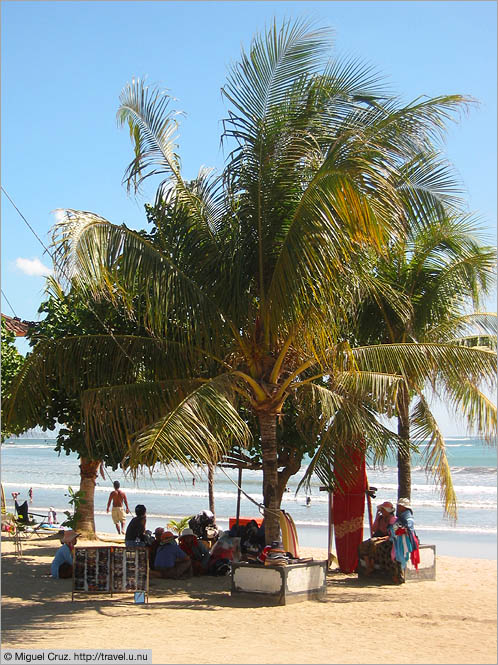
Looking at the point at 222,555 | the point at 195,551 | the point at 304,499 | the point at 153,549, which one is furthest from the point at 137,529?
the point at 304,499

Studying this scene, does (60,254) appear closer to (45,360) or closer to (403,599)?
(45,360)

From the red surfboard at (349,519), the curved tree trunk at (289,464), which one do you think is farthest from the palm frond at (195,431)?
the curved tree trunk at (289,464)

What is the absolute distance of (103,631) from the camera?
26.7ft

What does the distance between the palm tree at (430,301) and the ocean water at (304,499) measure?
580 mm

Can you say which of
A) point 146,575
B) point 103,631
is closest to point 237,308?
point 146,575

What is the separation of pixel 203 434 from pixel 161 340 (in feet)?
8.47

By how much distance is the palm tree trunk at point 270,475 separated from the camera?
10.7 m

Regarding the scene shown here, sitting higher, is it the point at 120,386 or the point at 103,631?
the point at 120,386

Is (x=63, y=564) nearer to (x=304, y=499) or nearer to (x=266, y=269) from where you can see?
(x=266, y=269)

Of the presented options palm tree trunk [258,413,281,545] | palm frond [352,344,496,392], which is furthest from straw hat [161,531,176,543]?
palm frond [352,344,496,392]

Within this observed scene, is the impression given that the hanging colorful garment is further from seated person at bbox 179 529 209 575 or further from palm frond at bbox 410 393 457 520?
seated person at bbox 179 529 209 575

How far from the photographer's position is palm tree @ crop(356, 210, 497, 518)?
11805 millimetres

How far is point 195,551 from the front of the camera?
40.9 ft

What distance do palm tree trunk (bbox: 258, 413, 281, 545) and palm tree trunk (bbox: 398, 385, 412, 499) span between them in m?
2.27
